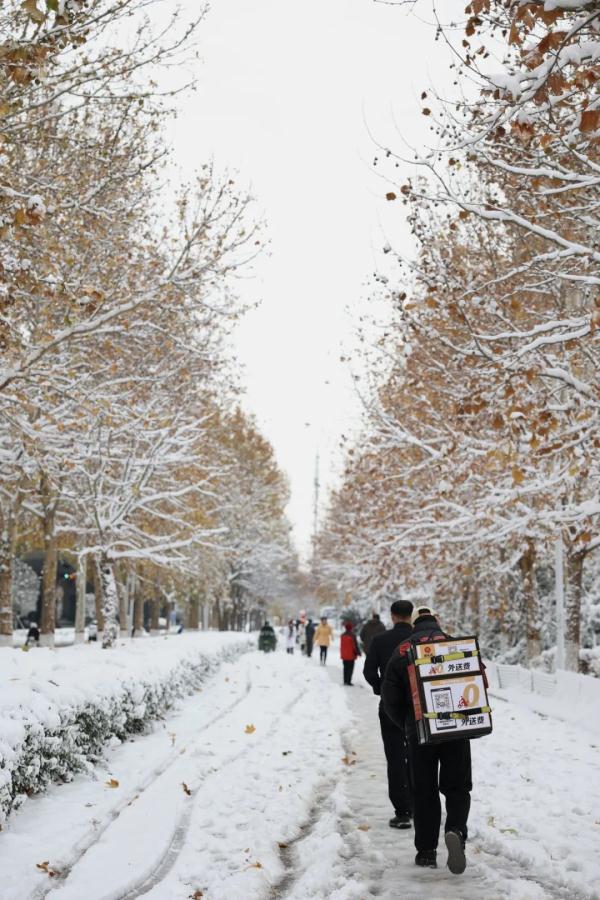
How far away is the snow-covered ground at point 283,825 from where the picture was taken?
593 centimetres

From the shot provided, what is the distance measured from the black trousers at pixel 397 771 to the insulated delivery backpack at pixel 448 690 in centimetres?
160

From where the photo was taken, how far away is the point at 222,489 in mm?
45781

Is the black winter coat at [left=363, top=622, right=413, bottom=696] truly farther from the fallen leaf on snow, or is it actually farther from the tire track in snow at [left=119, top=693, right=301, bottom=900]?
the fallen leaf on snow

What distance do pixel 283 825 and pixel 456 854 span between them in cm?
226

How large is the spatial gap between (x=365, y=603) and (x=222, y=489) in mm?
14083

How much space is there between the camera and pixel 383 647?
320 inches

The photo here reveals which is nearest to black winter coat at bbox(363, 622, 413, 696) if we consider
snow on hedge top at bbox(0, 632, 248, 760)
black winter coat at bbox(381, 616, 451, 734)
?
black winter coat at bbox(381, 616, 451, 734)

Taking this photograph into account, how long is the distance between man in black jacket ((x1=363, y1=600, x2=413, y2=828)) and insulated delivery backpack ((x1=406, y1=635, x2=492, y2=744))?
124 centimetres

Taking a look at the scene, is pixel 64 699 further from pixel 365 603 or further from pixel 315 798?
pixel 365 603

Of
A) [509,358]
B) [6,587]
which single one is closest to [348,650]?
[6,587]

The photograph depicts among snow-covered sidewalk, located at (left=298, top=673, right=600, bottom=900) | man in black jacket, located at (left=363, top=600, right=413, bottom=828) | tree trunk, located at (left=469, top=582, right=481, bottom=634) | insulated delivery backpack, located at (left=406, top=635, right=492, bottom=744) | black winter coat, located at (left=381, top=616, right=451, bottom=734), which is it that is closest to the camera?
snow-covered sidewalk, located at (left=298, top=673, right=600, bottom=900)

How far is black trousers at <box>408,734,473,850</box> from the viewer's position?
6.29 meters

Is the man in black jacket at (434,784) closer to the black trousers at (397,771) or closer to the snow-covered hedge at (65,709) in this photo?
the black trousers at (397,771)

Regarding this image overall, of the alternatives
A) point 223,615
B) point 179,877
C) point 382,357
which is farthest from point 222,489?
point 179,877
